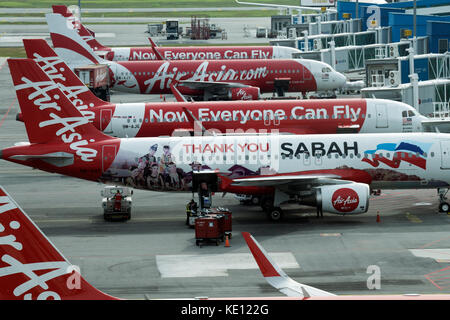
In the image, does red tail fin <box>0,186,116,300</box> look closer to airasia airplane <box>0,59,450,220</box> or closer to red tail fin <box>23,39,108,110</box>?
airasia airplane <box>0,59,450,220</box>

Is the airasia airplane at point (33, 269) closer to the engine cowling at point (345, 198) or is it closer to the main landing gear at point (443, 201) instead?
the engine cowling at point (345, 198)

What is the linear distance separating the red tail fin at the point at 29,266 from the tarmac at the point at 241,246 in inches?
617

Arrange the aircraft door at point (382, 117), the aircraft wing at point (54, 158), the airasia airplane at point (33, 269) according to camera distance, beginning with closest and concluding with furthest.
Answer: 1. the airasia airplane at point (33, 269)
2. the aircraft wing at point (54, 158)
3. the aircraft door at point (382, 117)

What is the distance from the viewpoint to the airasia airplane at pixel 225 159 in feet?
144

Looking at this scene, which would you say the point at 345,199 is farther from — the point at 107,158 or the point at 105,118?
the point at 105,118

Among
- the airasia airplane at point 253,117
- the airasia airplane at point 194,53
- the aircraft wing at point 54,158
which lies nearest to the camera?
the aircraft wing at point 54,158

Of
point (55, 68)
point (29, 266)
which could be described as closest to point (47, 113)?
point (55, 68)

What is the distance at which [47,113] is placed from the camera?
4372 cm

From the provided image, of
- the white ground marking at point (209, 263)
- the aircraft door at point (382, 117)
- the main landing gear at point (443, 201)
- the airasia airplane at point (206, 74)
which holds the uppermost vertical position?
the airasia airplane at point (206, 74)

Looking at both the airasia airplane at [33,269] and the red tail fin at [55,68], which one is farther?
the red tail fin at [55,68]

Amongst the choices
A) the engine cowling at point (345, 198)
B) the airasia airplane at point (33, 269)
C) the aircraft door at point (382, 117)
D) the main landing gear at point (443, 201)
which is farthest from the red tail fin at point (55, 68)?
the airasia airplane at point (33, 269)

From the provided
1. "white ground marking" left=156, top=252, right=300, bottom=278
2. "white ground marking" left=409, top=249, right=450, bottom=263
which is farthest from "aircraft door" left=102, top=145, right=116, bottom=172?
"white ground marking" left=409, top=249, right=450, bottom=263

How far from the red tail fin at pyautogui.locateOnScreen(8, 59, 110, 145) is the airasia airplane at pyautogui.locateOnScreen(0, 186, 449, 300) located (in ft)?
90.9
